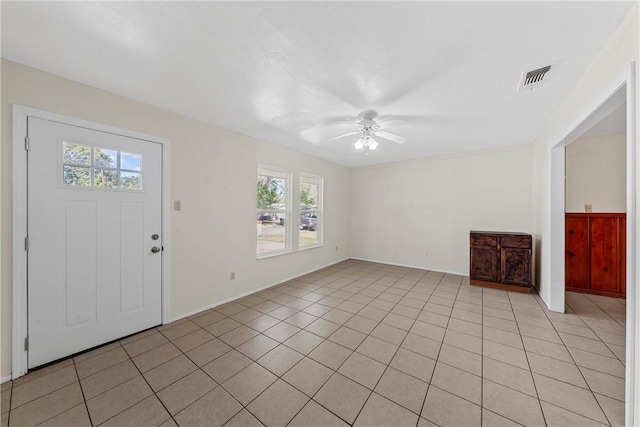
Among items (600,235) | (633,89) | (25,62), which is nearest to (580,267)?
(600,235)

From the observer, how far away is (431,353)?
213cm

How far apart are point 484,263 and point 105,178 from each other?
5330mm

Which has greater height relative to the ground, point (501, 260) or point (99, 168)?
point (99, 168)

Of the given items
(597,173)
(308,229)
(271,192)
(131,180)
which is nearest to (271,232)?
(271,192)

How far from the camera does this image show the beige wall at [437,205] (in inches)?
164

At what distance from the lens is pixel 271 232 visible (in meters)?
4.20

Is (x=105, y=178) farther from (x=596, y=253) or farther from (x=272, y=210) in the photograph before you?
(x=596, y=253)

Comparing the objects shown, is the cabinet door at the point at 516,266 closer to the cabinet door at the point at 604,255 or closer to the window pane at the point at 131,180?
the cabinet door at the point at 604,255

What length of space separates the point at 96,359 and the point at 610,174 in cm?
689

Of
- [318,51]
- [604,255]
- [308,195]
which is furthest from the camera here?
[308,195]

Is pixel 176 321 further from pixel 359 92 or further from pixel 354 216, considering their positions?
pixel 354 216

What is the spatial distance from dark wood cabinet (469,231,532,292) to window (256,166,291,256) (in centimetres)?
341

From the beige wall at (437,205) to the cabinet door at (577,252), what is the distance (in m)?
0.53

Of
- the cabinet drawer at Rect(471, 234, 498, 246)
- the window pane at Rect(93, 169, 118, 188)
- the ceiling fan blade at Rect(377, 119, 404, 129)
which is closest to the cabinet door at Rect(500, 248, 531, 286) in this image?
the cabinet drawer at Rect(471, 234, 498, 246)
